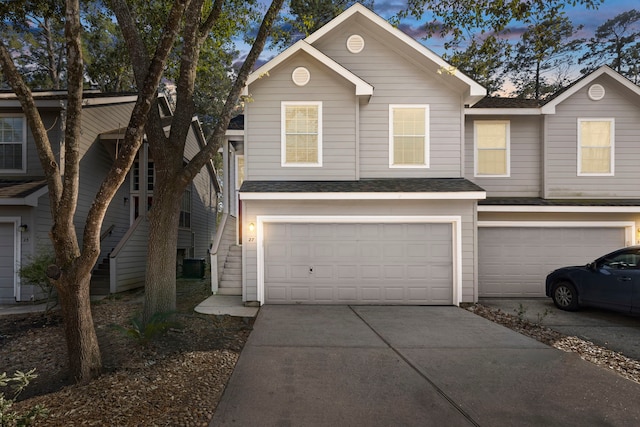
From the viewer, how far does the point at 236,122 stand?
11.1 meters

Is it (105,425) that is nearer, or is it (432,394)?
(105,425)

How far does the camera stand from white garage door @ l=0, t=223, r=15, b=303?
370 inches

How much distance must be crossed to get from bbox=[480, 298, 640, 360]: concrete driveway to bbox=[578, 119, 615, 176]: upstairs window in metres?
4.07

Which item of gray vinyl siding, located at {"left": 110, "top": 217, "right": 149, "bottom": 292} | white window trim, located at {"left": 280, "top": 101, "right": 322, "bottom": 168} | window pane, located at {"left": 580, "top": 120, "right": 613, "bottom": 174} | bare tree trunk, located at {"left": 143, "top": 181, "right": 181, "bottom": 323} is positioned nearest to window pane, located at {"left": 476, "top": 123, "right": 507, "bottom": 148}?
window pane, located at {"left": 580, "top": 120, "right": 613, "bottom": 174}

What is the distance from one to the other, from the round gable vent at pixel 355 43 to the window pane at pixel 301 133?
6.67 feet

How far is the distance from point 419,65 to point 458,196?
368 cm

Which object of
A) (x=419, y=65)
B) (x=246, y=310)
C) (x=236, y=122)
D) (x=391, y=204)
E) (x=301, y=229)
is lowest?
(x=246, y=310)

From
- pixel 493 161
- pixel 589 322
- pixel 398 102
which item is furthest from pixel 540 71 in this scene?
pixel 589 322

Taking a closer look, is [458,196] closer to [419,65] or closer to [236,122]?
[419,65]

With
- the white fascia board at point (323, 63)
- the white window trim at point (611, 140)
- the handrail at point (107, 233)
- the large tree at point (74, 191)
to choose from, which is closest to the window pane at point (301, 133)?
the white fascia board at point (323, 63)

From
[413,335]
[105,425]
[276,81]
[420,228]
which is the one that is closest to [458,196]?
[420,228]

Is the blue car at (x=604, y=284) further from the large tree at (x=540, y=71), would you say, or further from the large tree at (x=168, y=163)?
the large tree at (x=540, y=71)

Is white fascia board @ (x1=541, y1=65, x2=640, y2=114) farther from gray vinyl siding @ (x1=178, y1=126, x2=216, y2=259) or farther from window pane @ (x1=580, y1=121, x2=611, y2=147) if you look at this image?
gray vinyl siding @ (x1=178, y1=126, x2=216, y2=259)

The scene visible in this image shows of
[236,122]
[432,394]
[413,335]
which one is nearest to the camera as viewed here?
[432,394]
